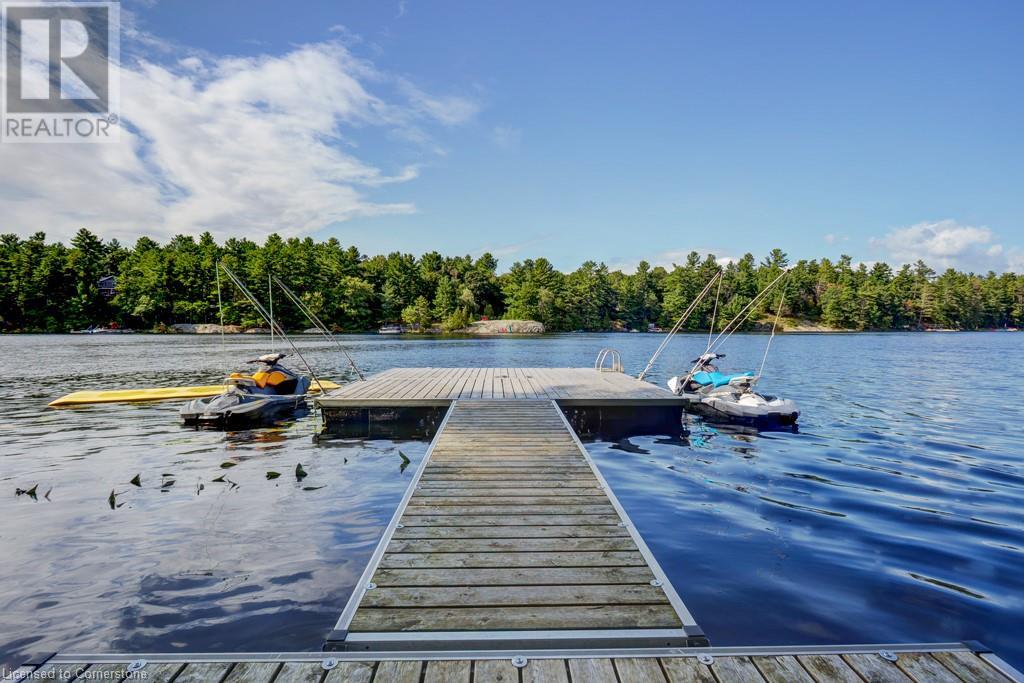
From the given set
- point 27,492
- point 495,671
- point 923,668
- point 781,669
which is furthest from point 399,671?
point 27,492

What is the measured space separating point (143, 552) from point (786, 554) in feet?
21.7

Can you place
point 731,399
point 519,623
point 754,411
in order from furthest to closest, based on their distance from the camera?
point 731,399 → point 754,411 → point 519,623

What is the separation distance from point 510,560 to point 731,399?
1001 cm

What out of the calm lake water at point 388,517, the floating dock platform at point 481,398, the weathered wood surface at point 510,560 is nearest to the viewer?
the weathered wood surface at point 510,560

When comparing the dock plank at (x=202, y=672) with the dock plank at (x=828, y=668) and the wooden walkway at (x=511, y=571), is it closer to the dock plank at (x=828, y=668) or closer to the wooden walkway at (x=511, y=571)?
the wooden walkway at (x=511, y=571)

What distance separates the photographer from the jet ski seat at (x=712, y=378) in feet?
43.1

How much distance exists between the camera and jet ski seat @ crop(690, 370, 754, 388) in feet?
43.1

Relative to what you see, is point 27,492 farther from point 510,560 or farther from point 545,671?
point 545,671

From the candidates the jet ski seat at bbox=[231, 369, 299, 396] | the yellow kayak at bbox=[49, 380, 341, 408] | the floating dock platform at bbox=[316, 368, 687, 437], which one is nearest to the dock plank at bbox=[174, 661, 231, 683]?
the floating dock platform at bbox=[316, 368, 687, 437]

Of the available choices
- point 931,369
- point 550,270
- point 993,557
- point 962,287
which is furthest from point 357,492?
point 962,287

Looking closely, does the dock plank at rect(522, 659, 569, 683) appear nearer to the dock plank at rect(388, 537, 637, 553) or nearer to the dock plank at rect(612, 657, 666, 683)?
the dock plank at rect(612, 657, 666, 683)

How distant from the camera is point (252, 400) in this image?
467 inches

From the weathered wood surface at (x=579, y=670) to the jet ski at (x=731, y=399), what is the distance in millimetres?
8926

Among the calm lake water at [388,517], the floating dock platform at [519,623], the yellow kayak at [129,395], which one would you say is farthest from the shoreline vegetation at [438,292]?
the floating dock platform at [519,623]
